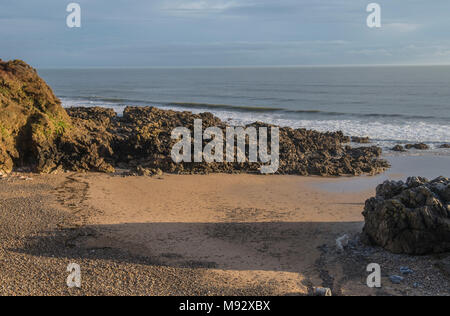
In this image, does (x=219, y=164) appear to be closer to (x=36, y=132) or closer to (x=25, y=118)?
(x=36, y=132)

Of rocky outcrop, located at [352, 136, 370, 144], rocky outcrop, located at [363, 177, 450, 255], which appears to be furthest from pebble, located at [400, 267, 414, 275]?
rocky outcrop, located at [352, 136, 370, 144]

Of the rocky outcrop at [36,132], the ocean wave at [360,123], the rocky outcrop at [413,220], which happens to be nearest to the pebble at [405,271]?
the rocky outcrop at [413,220]

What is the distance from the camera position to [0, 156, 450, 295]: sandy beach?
296 inches

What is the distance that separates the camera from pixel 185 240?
9.55 m

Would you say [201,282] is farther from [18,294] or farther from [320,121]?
[320,121]

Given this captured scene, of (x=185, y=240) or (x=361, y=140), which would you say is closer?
(x=185, y=240)

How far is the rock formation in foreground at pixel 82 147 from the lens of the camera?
14562 mm

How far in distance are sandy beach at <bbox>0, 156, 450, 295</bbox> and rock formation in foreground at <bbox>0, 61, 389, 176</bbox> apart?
107 cm

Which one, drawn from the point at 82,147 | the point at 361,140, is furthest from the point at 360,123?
the point at 82,147

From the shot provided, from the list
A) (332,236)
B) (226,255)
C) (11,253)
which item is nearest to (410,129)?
(332,236)

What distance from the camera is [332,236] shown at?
32.3 feet

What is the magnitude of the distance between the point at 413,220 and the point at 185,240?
4.77m

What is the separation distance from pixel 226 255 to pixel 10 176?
8326 millimetres
